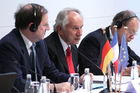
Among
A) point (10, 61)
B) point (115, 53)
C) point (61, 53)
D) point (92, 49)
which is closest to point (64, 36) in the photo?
point (61, 53)

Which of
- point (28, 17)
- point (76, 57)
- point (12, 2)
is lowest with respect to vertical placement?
point (76, 57)

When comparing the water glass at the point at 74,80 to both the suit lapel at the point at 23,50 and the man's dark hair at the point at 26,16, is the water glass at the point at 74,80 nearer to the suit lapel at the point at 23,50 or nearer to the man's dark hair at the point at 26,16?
the suit lapel at the point at 23,50

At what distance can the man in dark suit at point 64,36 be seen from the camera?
2912 mm

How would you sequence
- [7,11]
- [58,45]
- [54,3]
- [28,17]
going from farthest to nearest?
[54,3] < [7,11] < [58,45] < [28,17]

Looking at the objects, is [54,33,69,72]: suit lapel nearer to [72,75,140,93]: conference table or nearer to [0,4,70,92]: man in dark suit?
[0,4,70,92]: man in dark suit

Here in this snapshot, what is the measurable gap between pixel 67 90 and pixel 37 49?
2.02 ft

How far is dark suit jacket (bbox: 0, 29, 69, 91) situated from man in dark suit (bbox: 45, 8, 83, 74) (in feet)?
0.64

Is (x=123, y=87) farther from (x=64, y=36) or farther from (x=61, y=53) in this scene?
(x=64, y=36)

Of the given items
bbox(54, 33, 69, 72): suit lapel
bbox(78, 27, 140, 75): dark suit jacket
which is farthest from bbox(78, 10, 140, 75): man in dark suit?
bbox(54, 33, 69, 72): suit lapel

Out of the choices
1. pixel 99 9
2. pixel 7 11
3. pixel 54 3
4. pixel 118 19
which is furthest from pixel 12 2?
pixel 99 9

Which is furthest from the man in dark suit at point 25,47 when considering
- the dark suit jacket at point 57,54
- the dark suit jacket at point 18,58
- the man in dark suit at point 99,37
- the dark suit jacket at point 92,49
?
the man in dark suit at point 99,37

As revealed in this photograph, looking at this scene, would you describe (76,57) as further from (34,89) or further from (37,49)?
(34,89)

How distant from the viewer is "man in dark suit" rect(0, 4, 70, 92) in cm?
223

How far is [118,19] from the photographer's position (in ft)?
11.2
